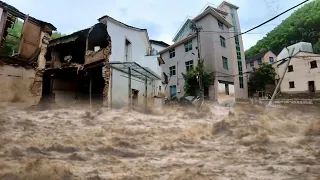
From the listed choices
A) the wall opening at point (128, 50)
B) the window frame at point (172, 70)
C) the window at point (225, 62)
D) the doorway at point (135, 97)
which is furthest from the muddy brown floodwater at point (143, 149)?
the window frame at point (172, 70)

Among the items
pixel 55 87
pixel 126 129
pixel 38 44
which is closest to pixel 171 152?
pixel 126 129

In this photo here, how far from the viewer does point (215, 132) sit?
34.9ft

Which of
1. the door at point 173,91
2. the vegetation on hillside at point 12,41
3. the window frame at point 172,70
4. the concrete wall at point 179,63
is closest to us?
the vegetation on hillside at point 12,41

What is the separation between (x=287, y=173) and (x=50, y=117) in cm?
1019

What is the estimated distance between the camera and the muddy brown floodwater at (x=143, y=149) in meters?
5.06

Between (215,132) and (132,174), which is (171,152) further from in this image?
(215,132)

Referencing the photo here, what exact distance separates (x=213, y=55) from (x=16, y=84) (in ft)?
67.2

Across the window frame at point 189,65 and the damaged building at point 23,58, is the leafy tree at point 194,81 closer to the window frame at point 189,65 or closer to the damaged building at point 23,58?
the window frame at point 189,65

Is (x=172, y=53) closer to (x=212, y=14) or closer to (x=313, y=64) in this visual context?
(x=212, y=14)

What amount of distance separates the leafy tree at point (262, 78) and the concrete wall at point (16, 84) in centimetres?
2650

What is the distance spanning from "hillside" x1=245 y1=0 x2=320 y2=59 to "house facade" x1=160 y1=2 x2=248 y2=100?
14.4 metres

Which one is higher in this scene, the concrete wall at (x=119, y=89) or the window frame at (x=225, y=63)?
the window frame at (x=225, y=63)

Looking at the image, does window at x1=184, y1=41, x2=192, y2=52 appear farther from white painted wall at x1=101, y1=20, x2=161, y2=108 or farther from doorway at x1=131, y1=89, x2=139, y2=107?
doorway at x1=131, y1=89, x2=139, y2=107

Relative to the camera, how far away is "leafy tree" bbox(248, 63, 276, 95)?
3080 cm
